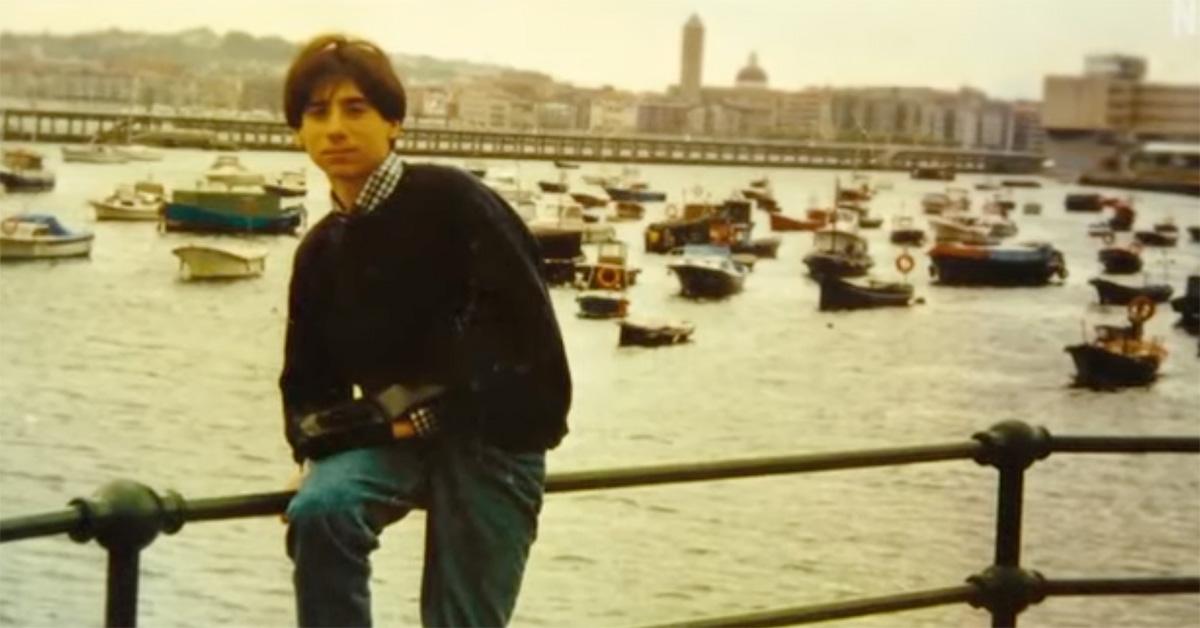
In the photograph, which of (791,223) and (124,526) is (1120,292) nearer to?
(791,223)

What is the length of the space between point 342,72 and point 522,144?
66.7 ft

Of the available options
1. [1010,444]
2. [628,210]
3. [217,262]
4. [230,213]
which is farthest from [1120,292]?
[1010,444]

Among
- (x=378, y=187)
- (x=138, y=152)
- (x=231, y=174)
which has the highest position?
(x=378, y=187)

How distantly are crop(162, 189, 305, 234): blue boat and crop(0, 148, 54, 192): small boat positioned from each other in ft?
15.7

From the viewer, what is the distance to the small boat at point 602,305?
40469mm

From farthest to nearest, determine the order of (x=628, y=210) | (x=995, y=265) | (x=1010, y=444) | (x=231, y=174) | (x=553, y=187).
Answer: (x=628, y=210), (x=995, y=265), (x=553, y=187), (x=231, y=174), (x=1010, y=444)

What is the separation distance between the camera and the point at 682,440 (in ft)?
91.8

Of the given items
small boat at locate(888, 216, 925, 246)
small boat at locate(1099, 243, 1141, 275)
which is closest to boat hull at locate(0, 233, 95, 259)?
small boat at locate(1099, 243, 1141, 275)

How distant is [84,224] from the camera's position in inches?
1973

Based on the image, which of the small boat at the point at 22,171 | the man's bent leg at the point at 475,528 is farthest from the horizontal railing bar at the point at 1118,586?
the small boat at the point at 22,171

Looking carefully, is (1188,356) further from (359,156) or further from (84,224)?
(359,156)

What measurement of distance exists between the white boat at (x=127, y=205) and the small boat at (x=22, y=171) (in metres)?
2.18

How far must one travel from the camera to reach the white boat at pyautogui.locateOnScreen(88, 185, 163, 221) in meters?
51.2

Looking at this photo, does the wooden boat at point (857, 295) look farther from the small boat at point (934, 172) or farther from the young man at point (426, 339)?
the young man at point (426, 339)
